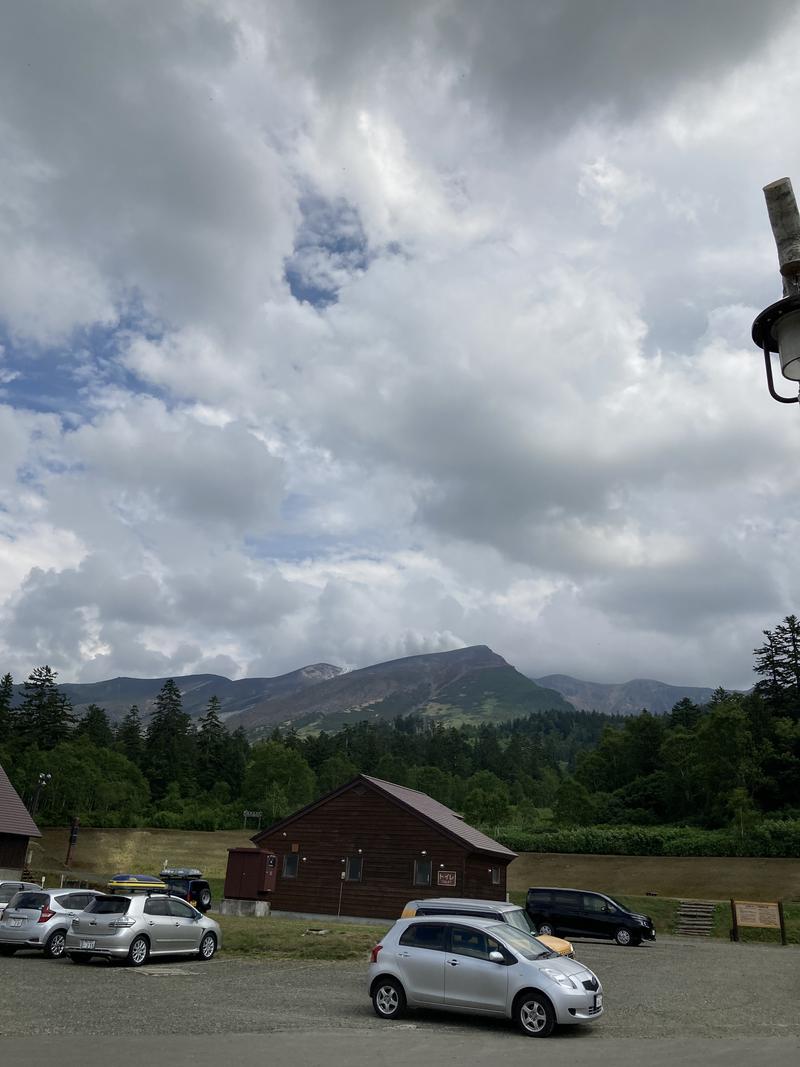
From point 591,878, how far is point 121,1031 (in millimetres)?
49565

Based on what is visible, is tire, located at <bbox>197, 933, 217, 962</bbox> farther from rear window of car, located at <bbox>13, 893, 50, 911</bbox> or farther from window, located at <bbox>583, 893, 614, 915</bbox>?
window, located at <bbox>583, 893, 614, 915</bbox>

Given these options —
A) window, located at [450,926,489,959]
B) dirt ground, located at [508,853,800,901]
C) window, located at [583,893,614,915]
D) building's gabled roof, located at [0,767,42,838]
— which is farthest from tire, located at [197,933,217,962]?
dirt ground, located at [508,853,800,901]

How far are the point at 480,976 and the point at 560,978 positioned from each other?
1263 millimetres

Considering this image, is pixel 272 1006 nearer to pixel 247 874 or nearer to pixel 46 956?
pixel 46 956

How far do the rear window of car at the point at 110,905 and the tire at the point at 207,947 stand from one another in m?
2.86

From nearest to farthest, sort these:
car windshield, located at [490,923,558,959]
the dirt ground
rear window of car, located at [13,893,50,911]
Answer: car windshield, located at [490,923,558,959] → rear window of car, located at [13,893,50,911] → the dirt ground

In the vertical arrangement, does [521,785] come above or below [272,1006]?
above

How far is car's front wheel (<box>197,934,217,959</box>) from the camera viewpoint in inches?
792

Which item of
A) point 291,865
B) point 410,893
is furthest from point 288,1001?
point 291,865

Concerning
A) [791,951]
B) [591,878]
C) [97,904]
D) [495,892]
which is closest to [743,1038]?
[97,904]

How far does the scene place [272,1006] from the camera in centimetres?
1362

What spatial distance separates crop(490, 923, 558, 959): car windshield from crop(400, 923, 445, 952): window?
87 cm

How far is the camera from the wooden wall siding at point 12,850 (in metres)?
42.7

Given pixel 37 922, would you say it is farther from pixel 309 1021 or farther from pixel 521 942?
pixel 521 942
